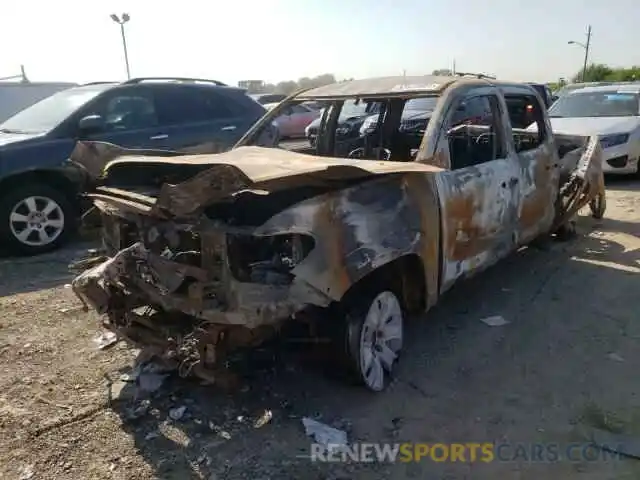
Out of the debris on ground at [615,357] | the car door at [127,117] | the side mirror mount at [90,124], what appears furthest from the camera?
the car door at [127,117]

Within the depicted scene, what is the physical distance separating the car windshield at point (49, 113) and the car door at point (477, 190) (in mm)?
4337

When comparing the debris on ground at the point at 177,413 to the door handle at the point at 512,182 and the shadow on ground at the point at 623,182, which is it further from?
the shadow on ground at the point at 623,182

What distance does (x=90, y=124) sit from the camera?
6445 millimetres

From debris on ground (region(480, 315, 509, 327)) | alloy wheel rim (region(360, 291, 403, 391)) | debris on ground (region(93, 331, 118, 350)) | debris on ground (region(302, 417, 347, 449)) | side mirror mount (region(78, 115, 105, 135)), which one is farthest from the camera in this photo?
side mirror mount (region(78, 115, 105, 135))

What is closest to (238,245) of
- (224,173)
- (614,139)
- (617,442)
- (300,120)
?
(224,173)

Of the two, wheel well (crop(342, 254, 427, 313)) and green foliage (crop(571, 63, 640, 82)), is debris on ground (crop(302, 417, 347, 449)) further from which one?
green foliage (crop(571, 63, 640, 82))

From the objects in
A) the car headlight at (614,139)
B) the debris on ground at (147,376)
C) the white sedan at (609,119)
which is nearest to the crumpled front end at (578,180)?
the white sedan at (609,119)

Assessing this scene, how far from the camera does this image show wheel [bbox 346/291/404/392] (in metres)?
3.28

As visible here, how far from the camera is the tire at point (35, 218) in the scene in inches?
242

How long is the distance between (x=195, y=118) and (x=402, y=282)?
465 cm

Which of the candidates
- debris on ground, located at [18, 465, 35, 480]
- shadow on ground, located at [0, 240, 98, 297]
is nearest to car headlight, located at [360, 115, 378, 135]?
shadow on ground, located at [0, 240, 98, 297]

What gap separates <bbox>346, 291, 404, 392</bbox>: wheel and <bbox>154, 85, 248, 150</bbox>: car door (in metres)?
4.16

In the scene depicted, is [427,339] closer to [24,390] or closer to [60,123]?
[24,390]

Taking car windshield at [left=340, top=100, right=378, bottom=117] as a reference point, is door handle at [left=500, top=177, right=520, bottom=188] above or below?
Answer: below
